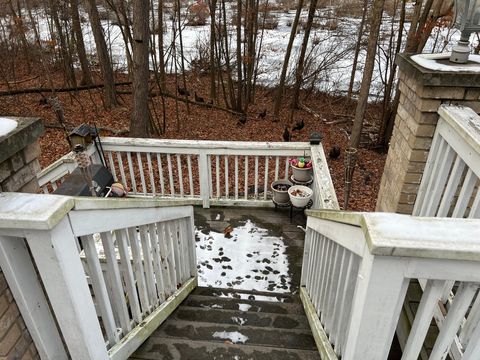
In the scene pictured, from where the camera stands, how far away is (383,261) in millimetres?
1108

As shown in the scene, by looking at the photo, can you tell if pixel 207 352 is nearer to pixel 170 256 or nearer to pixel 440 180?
pixel 170 256

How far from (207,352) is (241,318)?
67cm

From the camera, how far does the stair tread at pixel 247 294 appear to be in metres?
3.37

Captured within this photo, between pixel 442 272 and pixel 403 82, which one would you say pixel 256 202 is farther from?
pixel 442 272

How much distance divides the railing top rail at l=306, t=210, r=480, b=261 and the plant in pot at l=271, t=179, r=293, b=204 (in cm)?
Answer: 342

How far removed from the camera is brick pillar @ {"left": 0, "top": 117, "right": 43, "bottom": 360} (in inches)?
55.7

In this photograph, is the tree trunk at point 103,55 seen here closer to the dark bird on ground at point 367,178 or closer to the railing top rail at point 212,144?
the railing top rail at point 212,144

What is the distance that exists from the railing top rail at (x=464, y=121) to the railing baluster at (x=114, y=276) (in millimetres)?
1891

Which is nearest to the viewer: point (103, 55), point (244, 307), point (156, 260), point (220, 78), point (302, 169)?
point (156, 260)

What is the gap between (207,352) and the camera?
2.20m

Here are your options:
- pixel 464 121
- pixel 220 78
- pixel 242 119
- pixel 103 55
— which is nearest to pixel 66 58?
pixel 103 55

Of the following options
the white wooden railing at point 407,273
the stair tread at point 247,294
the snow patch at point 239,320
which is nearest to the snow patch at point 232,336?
the snow patch at point 239,320

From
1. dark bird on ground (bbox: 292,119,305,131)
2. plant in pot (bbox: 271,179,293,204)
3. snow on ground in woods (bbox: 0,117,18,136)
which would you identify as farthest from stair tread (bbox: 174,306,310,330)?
dark bird on ground (bbox: 292,119,305,131)

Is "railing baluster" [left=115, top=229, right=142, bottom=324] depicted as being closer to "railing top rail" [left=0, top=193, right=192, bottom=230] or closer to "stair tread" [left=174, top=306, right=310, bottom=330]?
"railing top rail" [left=0, top=193, right=192, bottom=230]
